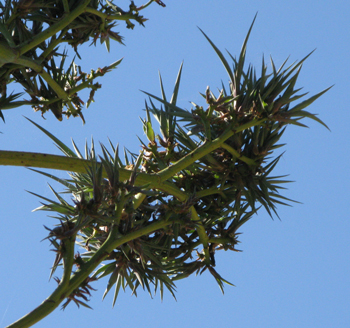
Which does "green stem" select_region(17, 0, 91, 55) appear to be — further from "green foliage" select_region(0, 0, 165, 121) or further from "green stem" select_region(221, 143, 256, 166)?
"green stem" select_region(221, 143, 256, 166)

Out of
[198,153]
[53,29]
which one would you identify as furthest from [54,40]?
[198,153]

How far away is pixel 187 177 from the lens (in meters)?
3.09

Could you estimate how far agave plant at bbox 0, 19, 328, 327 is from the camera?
2338mm

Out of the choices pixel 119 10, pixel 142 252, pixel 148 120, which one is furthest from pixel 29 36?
pixel 142 252

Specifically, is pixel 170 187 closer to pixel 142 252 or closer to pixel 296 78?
pixel 142 252

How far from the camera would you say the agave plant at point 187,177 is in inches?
92.0

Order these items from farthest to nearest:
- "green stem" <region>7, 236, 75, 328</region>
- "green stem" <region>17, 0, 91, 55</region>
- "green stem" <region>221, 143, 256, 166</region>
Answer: "green stem" <region>221, 143, 256, 166</region> → "green stem" <region>17, 0, 91, 55</region> → "green stem" <region>7, 236, 75, 328</region>

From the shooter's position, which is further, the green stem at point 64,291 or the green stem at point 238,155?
the green stem at point 238,155

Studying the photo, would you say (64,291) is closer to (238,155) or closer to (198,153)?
(198,153)

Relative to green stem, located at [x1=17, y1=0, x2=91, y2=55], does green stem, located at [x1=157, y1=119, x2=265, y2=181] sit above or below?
below

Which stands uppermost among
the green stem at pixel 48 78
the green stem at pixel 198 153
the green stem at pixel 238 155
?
the green stem at pixel 48 78

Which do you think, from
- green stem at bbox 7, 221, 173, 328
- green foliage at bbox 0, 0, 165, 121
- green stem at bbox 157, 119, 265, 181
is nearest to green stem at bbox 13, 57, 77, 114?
green foliage at bbox 0, 0, 165, 121

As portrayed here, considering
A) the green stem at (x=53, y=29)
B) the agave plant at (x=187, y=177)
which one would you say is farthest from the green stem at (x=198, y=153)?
the green stem at (x=53, y=29)

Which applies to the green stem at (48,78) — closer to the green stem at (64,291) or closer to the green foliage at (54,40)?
the green foliage at (54,40)
